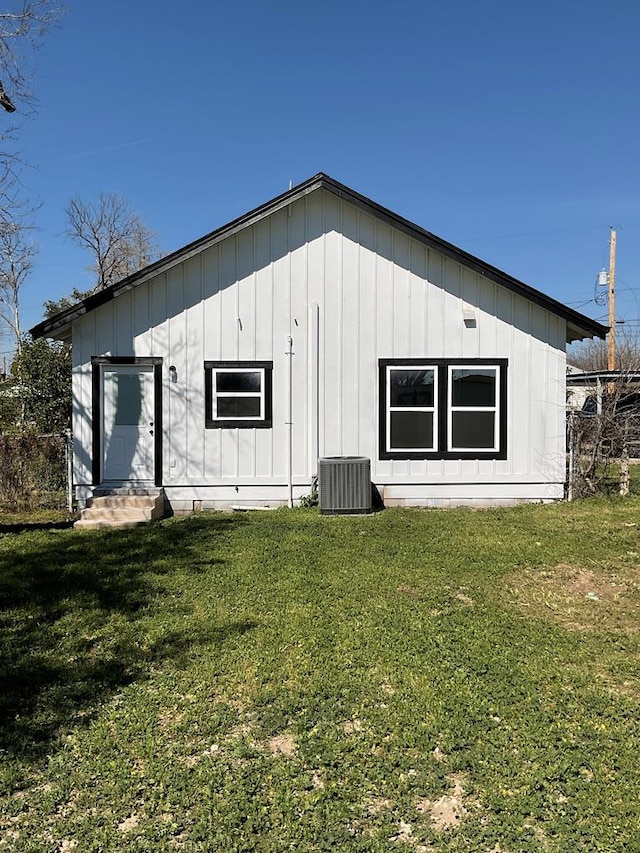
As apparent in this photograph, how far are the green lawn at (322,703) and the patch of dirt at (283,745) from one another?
0.04 feet

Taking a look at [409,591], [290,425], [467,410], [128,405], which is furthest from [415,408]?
[409,591]

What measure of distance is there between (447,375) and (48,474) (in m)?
7.23

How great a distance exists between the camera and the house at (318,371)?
1026 centimetres

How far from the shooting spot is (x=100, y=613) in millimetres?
5375

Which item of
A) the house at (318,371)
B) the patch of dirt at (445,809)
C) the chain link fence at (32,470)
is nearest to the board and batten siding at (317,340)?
the house at (318,371)

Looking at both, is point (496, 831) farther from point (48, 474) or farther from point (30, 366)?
point (30, 366)

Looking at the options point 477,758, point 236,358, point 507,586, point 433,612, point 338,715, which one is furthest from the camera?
point 236,358

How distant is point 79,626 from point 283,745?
2.54 metres

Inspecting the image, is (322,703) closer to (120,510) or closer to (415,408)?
(120,510)

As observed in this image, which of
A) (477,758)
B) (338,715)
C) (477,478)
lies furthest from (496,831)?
(477,478)

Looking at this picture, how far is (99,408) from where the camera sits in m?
10.4

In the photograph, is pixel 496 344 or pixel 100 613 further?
pixel 496 344

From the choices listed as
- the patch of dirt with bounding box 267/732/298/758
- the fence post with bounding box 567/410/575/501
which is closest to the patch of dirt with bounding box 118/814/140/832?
the patch of dirt with bounding box 267/732/298/758

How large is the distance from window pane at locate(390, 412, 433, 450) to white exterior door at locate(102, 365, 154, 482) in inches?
164
